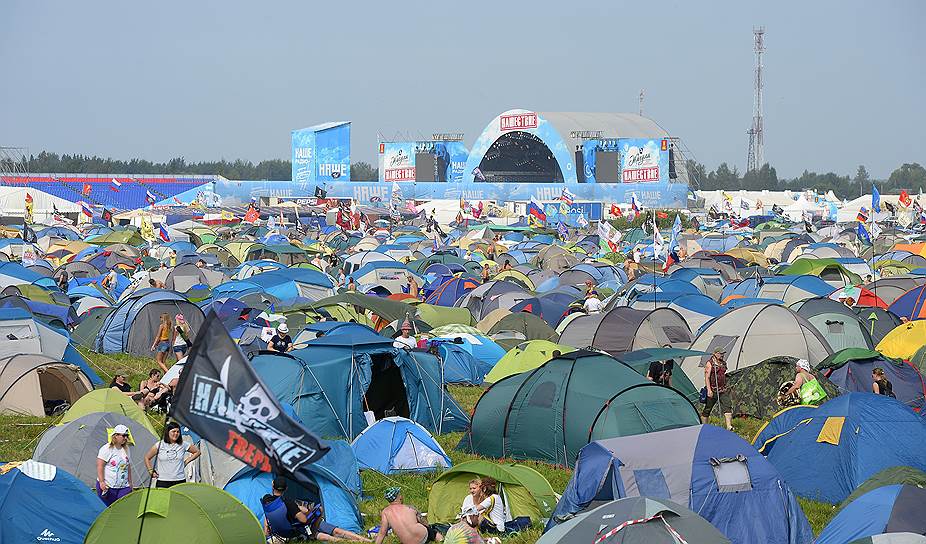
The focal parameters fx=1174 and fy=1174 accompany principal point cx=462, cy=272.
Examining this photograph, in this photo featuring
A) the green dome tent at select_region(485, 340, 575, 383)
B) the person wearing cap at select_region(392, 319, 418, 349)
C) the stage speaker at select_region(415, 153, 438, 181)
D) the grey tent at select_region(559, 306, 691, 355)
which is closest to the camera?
the person wearing cap at select_region(392, 319, 418, 349)

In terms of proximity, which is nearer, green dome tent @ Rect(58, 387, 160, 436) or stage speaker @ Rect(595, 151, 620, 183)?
green dome tent @ Rect(58, 387, 160, 436)

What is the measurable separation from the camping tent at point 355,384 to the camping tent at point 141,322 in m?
7.09

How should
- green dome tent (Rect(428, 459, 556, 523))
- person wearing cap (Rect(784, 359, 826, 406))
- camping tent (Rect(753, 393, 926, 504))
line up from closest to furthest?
green dome tent (Rect(428, 459, 556, 523)) < camping tent (Rect(753, 393, 926, 504)) < person wearing cap (Rect(784, 359, 826, 406))

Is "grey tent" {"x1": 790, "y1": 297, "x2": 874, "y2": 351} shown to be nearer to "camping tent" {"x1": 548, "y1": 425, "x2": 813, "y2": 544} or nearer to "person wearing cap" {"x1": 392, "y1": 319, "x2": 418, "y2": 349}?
"person wearing cap" {"x1": 392, "y1": 319, "x2": 418, "y2": 349}

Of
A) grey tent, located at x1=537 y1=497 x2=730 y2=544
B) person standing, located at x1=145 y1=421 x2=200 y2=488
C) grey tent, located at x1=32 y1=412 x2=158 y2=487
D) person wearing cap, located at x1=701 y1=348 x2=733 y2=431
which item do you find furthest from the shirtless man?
person wearing cap, located at x1=701 y1=348 x2=733 y2=431

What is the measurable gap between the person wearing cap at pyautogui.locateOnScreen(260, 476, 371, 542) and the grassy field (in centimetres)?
66

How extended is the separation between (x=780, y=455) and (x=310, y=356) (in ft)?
19.4

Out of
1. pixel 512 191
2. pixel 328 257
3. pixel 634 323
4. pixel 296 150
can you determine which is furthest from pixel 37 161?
pixel 634 323

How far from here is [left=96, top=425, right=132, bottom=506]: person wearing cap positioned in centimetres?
994

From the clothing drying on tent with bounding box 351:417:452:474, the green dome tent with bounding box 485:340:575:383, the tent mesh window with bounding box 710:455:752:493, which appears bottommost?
the clothing drying on tent with bounding box 351:417:452:474

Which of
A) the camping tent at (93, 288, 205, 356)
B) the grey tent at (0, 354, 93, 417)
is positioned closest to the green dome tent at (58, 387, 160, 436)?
the grey tent at (0, 354, 93, 417)

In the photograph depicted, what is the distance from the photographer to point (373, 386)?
598 inches

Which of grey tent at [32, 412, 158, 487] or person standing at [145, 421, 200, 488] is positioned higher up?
person standing at [145, 421, 200, 488]

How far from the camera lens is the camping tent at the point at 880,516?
8.12 metres
